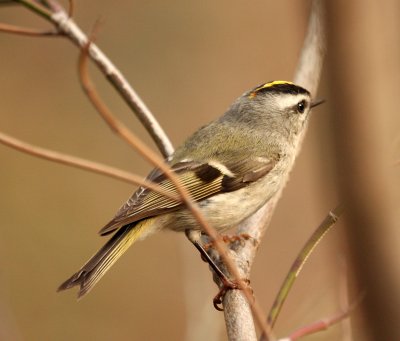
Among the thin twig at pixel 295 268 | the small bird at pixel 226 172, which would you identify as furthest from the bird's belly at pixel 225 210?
the thin twig at pixel 295 268

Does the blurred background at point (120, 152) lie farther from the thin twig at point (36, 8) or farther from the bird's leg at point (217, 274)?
the thin twig at point (36, 8)

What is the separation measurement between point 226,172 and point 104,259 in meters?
0.57

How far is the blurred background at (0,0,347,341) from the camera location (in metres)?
3.85

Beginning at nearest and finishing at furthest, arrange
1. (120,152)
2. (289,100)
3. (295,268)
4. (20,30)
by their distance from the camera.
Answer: (295,268), (20,30), (289,100), (120,152)

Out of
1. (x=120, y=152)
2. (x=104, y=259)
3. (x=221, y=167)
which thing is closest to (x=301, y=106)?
(x=221, y=167)

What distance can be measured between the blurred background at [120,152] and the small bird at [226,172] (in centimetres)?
99

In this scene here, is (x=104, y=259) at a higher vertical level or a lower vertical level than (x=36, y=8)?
lower

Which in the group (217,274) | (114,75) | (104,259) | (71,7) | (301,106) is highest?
(71,7)

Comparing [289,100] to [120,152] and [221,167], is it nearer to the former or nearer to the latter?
[221,167]

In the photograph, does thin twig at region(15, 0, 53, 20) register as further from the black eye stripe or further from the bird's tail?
the black eye stripe

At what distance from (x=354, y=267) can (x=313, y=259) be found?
9.47 feet

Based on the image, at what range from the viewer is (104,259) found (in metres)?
1.88

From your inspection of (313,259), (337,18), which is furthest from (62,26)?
(313,259)

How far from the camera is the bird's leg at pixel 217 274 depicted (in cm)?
182
